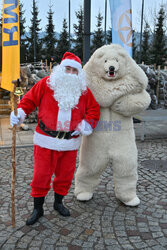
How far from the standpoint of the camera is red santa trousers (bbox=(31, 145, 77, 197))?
2727 millimetres

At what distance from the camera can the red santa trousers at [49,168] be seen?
2.73 metres

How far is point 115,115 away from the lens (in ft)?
10.0

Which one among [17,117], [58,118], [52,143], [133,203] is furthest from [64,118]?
[133,203]

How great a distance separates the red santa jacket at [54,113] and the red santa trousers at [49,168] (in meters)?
→ 0.09

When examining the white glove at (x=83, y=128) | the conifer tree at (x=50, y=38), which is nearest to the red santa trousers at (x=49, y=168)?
the white glove at (x=83, y=128)

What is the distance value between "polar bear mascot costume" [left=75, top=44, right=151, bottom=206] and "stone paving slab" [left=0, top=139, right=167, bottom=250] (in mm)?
220

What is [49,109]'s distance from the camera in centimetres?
271

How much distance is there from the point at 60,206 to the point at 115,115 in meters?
1.29

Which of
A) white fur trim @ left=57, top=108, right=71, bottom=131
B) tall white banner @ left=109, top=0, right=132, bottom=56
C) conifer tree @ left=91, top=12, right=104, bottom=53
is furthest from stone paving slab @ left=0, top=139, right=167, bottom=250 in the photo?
conifer tree @ left=91, top=12, right=104, bottom=53

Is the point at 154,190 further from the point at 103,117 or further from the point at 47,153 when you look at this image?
the point at 47,153

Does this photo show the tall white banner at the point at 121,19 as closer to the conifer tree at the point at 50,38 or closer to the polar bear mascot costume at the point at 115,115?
the polar bear mascot costume at the point at 115,115

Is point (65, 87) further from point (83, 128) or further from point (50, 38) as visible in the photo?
point (50, 38)

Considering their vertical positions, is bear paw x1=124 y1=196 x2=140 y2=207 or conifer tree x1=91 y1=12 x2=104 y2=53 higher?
conifer tree x1=91 y1=12 x2=104 y2=53

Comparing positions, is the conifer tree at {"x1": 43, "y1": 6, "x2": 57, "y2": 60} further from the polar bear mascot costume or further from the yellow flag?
the polar bear mascot costume
